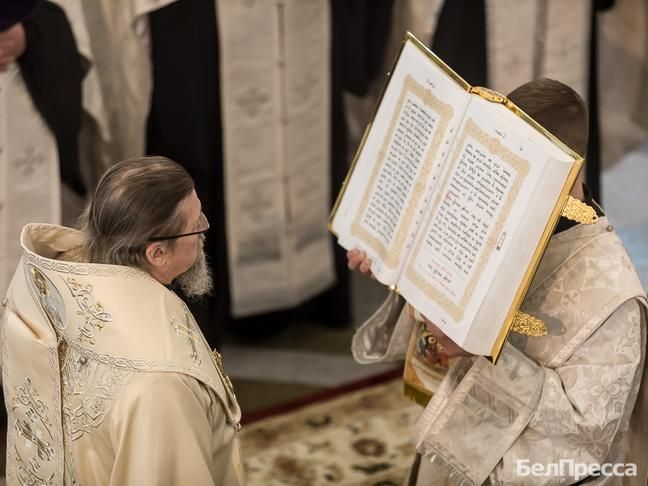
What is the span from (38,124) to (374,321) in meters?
1.63

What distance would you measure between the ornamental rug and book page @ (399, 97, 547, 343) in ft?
5.03

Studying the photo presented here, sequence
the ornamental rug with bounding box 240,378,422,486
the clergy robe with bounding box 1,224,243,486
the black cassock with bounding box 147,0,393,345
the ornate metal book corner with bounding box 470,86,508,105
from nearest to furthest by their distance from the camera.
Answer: the clergy robe with bounding box 1,224,243,486
the ornate metal book corner with bounding box 470,86,508,105
the ornamental rug with bounding box 240,378,422,486
the black cassock with bounding box 147,0,393,345

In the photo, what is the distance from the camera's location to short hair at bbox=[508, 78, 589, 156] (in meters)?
2.34

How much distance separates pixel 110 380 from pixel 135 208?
0.36 metres

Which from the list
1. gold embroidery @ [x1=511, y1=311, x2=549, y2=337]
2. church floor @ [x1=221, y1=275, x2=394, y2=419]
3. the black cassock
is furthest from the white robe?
gold embroidery @ [x1=511, y1=311, x2=549, y2=337]

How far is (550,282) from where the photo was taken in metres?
2.51

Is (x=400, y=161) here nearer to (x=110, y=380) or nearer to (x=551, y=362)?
(x=551, y=362)

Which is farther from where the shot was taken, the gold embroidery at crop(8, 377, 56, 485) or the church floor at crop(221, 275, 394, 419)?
the church floor at crop(221, 275, 394, 419)

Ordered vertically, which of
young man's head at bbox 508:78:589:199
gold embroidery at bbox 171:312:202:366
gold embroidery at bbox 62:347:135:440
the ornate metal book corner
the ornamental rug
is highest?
the ornate metal book corner

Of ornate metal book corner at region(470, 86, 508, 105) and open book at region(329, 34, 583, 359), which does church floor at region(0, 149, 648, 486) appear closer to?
open book at region(329, 34, 583, 359)

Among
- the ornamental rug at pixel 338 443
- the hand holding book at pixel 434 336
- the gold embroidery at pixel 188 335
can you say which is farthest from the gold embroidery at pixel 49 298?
the ornamental rug at pixel 338 443

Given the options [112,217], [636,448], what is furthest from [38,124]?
[636,448]

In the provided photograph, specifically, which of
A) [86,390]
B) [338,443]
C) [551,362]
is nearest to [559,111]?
[551,362]

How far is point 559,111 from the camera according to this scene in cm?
234
